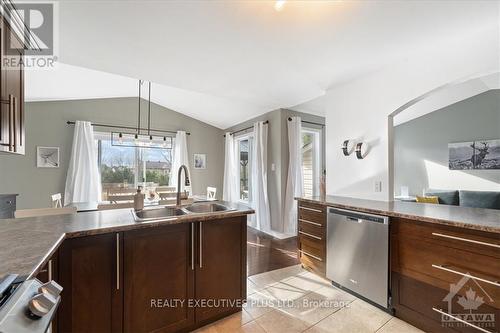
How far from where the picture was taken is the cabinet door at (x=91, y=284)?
128 centimetres

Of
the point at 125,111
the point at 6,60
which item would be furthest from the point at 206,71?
the point at 125,111

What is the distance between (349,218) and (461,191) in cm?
368

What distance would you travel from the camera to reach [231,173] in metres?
5.57

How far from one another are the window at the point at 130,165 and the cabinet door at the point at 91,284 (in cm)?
353

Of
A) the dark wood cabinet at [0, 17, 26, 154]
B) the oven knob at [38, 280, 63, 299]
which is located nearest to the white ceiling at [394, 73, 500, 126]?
the oven knob at [38, 280, 63, 299]

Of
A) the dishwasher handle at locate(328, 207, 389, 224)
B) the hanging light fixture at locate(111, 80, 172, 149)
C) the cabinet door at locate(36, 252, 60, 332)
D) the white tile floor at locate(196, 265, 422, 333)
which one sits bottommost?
the white tile floor at locate(196, 265, 422, 333)

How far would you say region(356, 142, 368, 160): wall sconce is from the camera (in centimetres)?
268

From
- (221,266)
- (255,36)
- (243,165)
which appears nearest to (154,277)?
(221,266)

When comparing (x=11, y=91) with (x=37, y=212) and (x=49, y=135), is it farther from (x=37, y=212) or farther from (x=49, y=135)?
(x=49, y=135)

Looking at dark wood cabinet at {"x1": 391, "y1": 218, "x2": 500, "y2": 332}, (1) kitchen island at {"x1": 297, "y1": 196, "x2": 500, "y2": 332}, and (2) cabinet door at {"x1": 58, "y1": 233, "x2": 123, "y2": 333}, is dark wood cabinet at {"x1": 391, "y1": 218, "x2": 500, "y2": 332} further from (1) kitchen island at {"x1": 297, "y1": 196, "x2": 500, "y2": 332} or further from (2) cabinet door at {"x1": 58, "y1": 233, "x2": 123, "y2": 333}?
(2) cabinet door at {"x1": 58, "y1": 233, "x2": 123, "y2": 333}

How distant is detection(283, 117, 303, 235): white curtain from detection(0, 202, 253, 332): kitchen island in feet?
7.73

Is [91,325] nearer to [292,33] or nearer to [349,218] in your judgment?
[349,218]

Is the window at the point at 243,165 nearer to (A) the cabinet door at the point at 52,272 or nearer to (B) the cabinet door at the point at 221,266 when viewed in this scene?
(B) the cabinet door at the point at 221,266

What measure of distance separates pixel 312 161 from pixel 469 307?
3.62 meters
